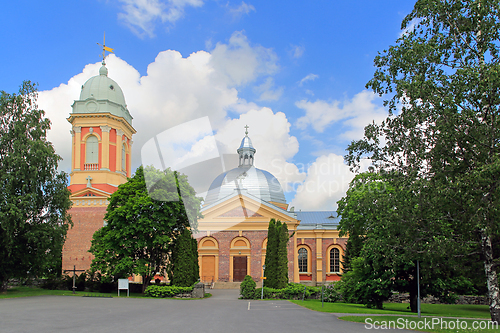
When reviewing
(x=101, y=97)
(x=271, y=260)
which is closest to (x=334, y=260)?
(x=271, y=260)

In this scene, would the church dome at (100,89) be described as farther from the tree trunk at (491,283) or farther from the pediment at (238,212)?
the tree trunk at (491,283)

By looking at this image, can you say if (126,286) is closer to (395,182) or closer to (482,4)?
(395,182)

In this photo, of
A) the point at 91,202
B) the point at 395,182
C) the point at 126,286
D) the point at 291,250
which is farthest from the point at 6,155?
the point at 291,250

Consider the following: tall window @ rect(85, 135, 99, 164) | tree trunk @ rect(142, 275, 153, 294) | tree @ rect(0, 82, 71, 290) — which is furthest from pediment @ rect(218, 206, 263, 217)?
tree @ rect(0, 82, 71, 290)

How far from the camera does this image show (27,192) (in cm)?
2594

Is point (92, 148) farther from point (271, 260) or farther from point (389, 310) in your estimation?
point (389, 310)

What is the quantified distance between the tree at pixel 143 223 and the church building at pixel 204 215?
1104 cm

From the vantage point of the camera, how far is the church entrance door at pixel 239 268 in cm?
4378

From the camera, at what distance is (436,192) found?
13.4m

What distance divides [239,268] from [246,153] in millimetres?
18026

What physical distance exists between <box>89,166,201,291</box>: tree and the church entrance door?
581 inches

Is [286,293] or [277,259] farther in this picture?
[277,259]

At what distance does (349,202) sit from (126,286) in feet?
55.0

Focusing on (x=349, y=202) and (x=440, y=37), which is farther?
(x=349, y=202)
